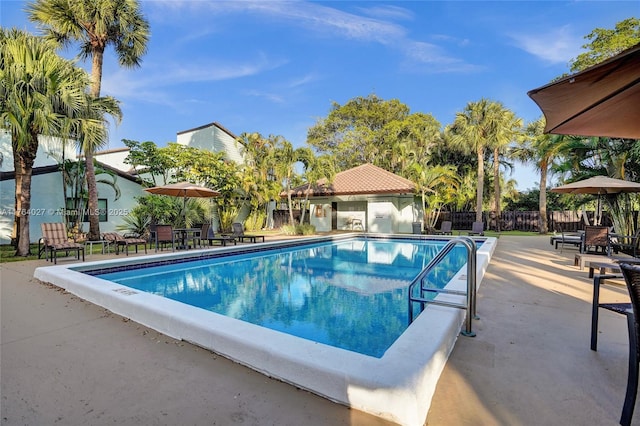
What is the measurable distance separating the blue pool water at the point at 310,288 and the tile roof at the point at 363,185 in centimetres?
758

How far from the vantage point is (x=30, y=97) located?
9047 mm

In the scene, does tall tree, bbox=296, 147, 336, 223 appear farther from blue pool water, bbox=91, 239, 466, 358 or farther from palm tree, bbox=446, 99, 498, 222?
palm tree, bbox=446, 99, 498, 222

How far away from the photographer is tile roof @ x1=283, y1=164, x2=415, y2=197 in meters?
20.1

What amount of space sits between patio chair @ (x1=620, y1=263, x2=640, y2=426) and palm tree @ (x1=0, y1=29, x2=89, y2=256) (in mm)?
12478

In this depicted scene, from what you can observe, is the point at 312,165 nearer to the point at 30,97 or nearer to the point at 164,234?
the point at 164,234

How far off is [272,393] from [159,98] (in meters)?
24.3

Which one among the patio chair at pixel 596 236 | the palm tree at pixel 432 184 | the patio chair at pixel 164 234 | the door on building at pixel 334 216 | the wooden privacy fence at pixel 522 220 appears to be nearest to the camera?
the patio chair at pixel 596 236

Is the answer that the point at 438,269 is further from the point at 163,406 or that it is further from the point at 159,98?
the point at 159,98

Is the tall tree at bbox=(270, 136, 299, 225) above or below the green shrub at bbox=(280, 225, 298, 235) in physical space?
above

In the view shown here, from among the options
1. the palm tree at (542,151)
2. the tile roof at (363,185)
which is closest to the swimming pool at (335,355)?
the palm tree at (542,151)

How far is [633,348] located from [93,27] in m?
18.9

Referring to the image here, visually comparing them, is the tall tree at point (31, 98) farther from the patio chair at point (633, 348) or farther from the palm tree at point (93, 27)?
the patio chair at point (633, 348)

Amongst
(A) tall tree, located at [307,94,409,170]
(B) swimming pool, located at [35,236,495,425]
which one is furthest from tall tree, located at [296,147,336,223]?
(B) swimming pool, located at [35,236,495,425]

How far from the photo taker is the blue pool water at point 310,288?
4.83 meters
